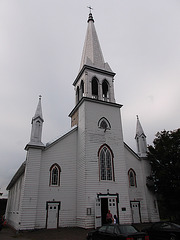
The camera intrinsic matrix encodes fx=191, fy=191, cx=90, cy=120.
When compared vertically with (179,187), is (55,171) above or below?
above

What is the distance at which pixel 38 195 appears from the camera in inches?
691

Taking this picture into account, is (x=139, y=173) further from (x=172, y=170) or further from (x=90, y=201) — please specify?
(x=90, y=201)

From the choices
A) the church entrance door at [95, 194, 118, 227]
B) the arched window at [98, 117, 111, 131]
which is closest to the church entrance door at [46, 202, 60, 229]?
the church entrance door at [95, 194, 118, 227]

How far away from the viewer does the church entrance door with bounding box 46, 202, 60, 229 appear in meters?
17.2

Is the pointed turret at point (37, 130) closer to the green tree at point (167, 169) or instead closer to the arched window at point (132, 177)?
the arched window at point (132, 177)

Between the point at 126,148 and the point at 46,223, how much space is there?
39.3 ft

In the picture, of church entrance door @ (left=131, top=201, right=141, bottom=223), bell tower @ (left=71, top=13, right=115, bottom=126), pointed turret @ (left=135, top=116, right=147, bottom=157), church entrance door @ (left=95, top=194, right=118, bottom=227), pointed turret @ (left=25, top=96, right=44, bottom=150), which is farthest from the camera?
pointed turret @ (left=135, top=116, right=147, bottom=157)

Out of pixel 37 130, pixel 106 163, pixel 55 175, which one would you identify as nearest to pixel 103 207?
pixel 106 163

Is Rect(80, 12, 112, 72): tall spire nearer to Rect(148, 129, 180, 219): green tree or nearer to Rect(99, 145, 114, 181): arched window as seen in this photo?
Rect(99, 145, 114, 181): arched window

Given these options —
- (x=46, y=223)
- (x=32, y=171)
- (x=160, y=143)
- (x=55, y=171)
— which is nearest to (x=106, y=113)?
(x=160, y=143)

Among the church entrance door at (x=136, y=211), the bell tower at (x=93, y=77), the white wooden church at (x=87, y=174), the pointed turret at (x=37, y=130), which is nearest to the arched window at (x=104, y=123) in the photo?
the white wooden church at (x=87, y=174)

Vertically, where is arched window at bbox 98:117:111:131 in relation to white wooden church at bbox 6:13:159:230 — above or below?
above

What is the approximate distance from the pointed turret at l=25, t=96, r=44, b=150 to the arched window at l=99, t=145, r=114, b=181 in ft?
20.6

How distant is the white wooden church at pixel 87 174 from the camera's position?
1727 cm
